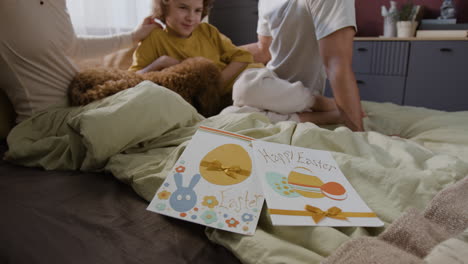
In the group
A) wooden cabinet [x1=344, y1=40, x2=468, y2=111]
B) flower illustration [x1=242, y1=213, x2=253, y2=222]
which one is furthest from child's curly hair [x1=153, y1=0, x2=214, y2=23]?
wooden cabinet [x1=344, y1=40, x2=468, y2=111]

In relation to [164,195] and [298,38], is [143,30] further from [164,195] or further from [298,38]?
[164,195]

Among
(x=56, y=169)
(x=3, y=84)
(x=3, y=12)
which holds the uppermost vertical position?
(x=3, y=12)

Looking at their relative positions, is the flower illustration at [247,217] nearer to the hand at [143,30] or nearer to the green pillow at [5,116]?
the green pillow at [5,116]

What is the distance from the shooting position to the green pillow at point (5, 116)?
907 millimetres

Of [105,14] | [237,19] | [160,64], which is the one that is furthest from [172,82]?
[237,19]

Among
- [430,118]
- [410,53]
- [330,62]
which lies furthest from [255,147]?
[410,53]

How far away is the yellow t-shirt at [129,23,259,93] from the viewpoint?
4.25 ft

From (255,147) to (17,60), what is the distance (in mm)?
713

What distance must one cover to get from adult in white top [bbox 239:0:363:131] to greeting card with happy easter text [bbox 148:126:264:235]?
0.53 metres

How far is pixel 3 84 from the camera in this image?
2.95ft

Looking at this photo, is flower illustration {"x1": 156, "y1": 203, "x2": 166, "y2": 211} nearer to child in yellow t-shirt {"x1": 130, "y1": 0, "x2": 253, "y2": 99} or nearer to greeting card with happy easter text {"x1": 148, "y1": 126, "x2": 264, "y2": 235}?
greeting card with happy easter text {"x1": 148, "y1": 126, "x2": 264, "y2": 235}

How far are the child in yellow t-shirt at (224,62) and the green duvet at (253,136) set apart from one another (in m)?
0.29

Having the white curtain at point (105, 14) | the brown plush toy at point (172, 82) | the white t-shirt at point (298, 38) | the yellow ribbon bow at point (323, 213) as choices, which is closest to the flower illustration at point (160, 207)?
the yellow ribbon bow at point (323, 213)

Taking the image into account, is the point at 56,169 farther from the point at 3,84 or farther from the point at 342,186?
the point at 342,186
